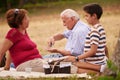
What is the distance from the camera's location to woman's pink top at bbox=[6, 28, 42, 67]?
7.08 metres

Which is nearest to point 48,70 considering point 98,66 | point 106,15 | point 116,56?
point 98,66

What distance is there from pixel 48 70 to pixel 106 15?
1828 centimetres

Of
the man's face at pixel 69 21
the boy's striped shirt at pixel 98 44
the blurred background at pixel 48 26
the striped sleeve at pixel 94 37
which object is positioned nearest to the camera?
the striped sleeve at pixel 94 37

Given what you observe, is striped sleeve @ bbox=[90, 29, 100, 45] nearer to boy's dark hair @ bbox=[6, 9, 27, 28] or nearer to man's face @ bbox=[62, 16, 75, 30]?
man's face @ bbox=[62, 16, 75, 30]

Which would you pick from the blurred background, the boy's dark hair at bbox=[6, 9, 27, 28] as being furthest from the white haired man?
the blurred background

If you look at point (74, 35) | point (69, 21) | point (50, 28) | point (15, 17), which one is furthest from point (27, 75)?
point (50, 28)

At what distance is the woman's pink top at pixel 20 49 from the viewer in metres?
7.08

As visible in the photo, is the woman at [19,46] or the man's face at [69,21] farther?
the man's face at [69,21]

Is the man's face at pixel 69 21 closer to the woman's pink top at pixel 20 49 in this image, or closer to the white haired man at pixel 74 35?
the white haired man at pixel 74 35

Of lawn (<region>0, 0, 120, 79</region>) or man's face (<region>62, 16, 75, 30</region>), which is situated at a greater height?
man's face (<region>62, 16, 75, 30</region>)

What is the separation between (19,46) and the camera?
7098 millimetres

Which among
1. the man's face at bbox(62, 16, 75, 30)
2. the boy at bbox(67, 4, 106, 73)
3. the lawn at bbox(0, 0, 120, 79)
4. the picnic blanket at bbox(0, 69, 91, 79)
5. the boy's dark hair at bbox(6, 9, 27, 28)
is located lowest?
the lawn at bbox(0, 0, 120, 79)

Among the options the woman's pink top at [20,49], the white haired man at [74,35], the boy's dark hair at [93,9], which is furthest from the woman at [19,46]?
the boy's dark hair at [93,9]

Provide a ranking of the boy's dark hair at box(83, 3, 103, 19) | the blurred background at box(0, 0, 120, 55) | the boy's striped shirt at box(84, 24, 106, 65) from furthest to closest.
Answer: the blurred background at box(0, 0, 120, 55) < the boy's dark hair at box(83, 3, 103, 19) < the boy's striped shirt at box(84, 24, 106, 65)
